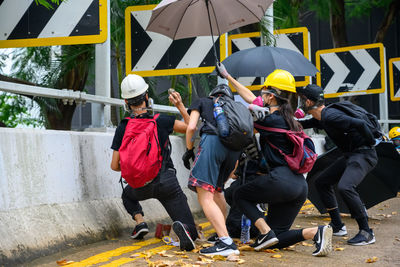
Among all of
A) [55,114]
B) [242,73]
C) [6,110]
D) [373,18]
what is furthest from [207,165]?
[373,18]

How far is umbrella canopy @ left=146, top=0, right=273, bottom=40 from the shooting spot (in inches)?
326

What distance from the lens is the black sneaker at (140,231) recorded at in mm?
6652

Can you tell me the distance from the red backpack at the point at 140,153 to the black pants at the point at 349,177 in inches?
90.9

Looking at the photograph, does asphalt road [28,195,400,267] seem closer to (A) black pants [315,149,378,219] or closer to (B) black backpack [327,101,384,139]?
(A) black pants [315,149,378,219]

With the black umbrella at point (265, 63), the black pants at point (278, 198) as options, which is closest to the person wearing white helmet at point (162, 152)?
the black pants at point (278, 198)

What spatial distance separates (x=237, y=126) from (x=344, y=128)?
6.66 ft

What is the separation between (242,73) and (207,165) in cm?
279

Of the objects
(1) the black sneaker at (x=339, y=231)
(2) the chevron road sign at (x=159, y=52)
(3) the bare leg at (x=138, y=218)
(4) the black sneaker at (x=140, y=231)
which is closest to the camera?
(4) the black sneaker at (x=140, y=231)

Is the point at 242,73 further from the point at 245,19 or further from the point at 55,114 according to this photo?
the point at 55,114

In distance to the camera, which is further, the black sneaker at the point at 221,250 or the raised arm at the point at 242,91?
the raised arm at the point at 242,91

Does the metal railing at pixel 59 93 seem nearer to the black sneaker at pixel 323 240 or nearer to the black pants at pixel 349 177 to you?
the black pants at pixel 349 177

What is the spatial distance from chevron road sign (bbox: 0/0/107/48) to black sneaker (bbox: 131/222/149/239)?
196 cm

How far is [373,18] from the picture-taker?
31125 millimetres

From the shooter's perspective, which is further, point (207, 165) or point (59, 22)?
point (59, 22)
